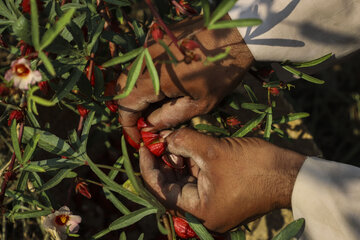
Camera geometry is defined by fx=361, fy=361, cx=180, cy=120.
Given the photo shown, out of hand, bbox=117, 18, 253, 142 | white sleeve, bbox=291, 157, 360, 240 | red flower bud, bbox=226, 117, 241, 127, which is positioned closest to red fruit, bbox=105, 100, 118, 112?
hand, bbox=117, 18, 253, 142

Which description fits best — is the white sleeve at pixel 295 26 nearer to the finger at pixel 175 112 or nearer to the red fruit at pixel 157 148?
the finger at pixel 175 112

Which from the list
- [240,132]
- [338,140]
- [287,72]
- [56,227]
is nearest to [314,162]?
[240,132]

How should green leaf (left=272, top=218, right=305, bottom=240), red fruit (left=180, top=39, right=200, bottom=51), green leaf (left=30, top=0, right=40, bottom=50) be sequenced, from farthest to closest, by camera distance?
green leaf (left=272, top=218, right=305, bottom=240), red fruit (left=180, top=39, right=200, bottom=51), green leaf (left=30, top=0, right=40, bottom=50)

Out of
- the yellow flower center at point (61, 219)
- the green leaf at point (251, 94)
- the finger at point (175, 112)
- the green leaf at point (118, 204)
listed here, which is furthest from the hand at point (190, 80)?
the yellow flower center at point (61, 219)

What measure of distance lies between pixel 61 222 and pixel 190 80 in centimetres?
57

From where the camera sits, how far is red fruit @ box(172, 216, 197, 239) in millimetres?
1102

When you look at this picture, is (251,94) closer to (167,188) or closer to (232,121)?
(232,121)

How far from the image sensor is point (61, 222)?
1082 mm

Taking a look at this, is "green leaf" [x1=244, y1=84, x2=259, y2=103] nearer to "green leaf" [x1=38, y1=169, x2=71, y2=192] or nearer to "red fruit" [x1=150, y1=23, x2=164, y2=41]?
"red fruit" [x1=150, y1=23, x2=164, y2=41]

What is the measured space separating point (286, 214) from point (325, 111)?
992 millimetres

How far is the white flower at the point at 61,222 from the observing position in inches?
41.6

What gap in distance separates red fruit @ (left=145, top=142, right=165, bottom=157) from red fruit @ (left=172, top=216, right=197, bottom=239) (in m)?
0.21

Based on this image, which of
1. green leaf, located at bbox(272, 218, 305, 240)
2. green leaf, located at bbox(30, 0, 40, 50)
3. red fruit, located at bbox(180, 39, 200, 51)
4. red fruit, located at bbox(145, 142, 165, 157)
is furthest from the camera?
red fruit, located at bbox(145, 142, 165, 157)

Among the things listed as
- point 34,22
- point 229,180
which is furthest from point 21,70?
point 229,180
